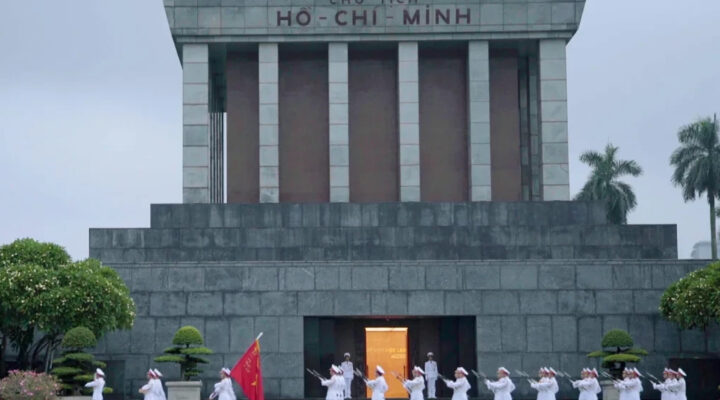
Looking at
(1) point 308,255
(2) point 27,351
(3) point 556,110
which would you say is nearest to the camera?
(2) point 27,351

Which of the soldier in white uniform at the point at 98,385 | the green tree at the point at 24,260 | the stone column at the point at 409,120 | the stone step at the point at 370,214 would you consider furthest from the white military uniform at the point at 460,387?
the green tree at the point at 24,260

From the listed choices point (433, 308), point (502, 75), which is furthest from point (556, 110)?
point (433, 308)

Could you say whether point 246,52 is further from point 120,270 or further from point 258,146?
point 120,270

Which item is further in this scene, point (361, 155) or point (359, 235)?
point (361, 155)

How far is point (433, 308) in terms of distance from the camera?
38938mm

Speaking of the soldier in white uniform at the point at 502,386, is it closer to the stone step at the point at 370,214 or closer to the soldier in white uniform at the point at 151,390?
the soldier in white uniform at the point at 151,390

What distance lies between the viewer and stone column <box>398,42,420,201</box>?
1741 inches

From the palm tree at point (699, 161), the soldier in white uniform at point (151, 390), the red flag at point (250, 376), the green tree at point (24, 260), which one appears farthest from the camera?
the palm tree at point (699, 161)

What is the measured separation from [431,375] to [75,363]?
35.5 ft

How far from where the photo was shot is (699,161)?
75.8 meters

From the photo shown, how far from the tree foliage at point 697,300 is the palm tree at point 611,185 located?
48369 millimetres

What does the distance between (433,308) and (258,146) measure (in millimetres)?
10462

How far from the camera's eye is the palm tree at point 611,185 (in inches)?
3332

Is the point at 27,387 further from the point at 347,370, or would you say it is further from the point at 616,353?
the point at 616,353
